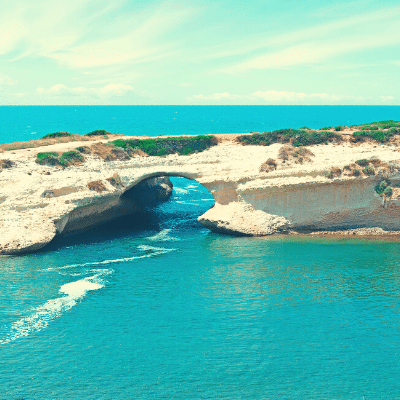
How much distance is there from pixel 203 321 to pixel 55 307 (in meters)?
9.67

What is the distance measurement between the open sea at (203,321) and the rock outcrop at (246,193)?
2.92 metres

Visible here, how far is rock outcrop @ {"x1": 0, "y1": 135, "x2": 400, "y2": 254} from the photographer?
38.5 m

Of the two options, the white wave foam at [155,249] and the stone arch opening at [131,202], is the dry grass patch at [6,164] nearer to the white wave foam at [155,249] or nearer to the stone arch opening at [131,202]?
the stone arch opening at [131,202]

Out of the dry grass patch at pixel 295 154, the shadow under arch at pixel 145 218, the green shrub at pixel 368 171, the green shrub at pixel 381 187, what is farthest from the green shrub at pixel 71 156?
the green shrub at pixel 381 187

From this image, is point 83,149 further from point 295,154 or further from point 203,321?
point 203,321

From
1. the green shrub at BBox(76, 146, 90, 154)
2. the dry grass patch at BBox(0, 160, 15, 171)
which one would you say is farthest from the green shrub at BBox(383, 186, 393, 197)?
the dry grass patch at BBox(0, 160, 15, 171)

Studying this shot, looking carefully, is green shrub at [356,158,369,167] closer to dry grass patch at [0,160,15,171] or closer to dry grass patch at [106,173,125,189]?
dry grass patch at [106,173,125,189]

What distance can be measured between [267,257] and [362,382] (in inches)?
620

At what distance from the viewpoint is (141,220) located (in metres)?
48.0

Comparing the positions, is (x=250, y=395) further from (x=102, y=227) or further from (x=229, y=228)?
(x=102, y=227)

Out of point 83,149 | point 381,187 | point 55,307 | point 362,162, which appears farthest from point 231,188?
point 55,307

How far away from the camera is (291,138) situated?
164 ft

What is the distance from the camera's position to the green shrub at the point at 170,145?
1881 inches

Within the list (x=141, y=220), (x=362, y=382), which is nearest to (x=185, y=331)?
(x=362, y=382)
